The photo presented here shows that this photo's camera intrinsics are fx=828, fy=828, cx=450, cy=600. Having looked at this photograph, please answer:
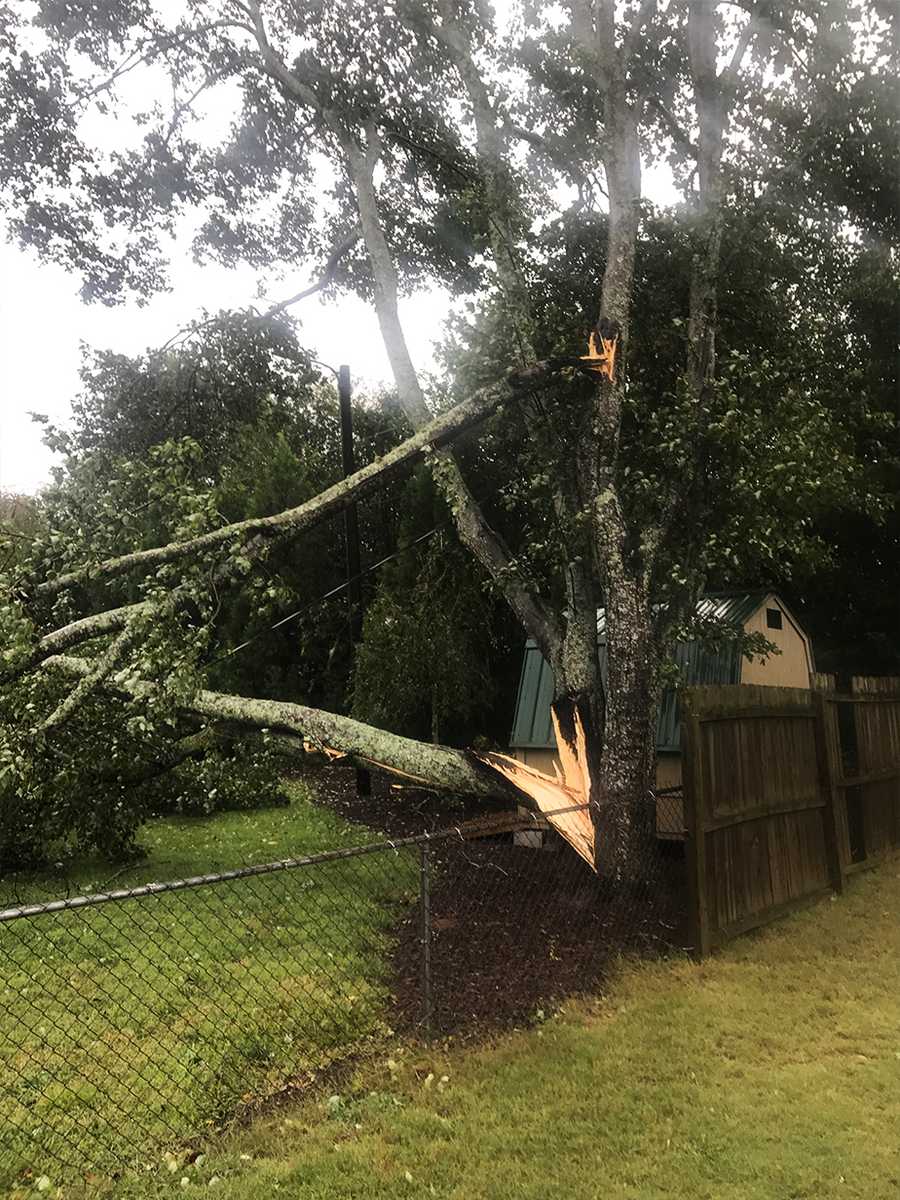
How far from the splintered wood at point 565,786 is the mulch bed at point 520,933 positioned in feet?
1.18

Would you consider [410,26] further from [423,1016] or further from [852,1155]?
[852,1155]

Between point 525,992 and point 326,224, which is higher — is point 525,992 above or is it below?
below

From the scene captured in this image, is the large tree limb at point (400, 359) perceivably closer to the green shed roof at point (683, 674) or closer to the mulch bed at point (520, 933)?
the green shed roof at point (683, 674)

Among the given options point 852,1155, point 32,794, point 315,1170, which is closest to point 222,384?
point 32,794

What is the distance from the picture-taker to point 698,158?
7.36 meters

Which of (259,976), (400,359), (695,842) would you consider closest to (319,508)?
(400,359)

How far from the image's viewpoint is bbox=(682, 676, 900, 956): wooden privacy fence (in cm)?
518

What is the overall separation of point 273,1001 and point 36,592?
2.69 m

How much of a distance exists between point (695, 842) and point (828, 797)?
222 cm

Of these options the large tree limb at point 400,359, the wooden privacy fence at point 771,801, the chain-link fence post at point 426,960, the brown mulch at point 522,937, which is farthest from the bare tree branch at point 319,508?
the wooden privacy fence at point 771,801

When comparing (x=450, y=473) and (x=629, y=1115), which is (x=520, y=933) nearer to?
(x=629, y=1115)

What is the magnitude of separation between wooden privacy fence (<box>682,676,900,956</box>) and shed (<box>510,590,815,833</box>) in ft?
5.34

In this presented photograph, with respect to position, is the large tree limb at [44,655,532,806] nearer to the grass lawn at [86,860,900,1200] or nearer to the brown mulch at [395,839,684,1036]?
the brown mulch at [395,839,684,1036]

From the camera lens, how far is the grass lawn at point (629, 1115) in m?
2.87
